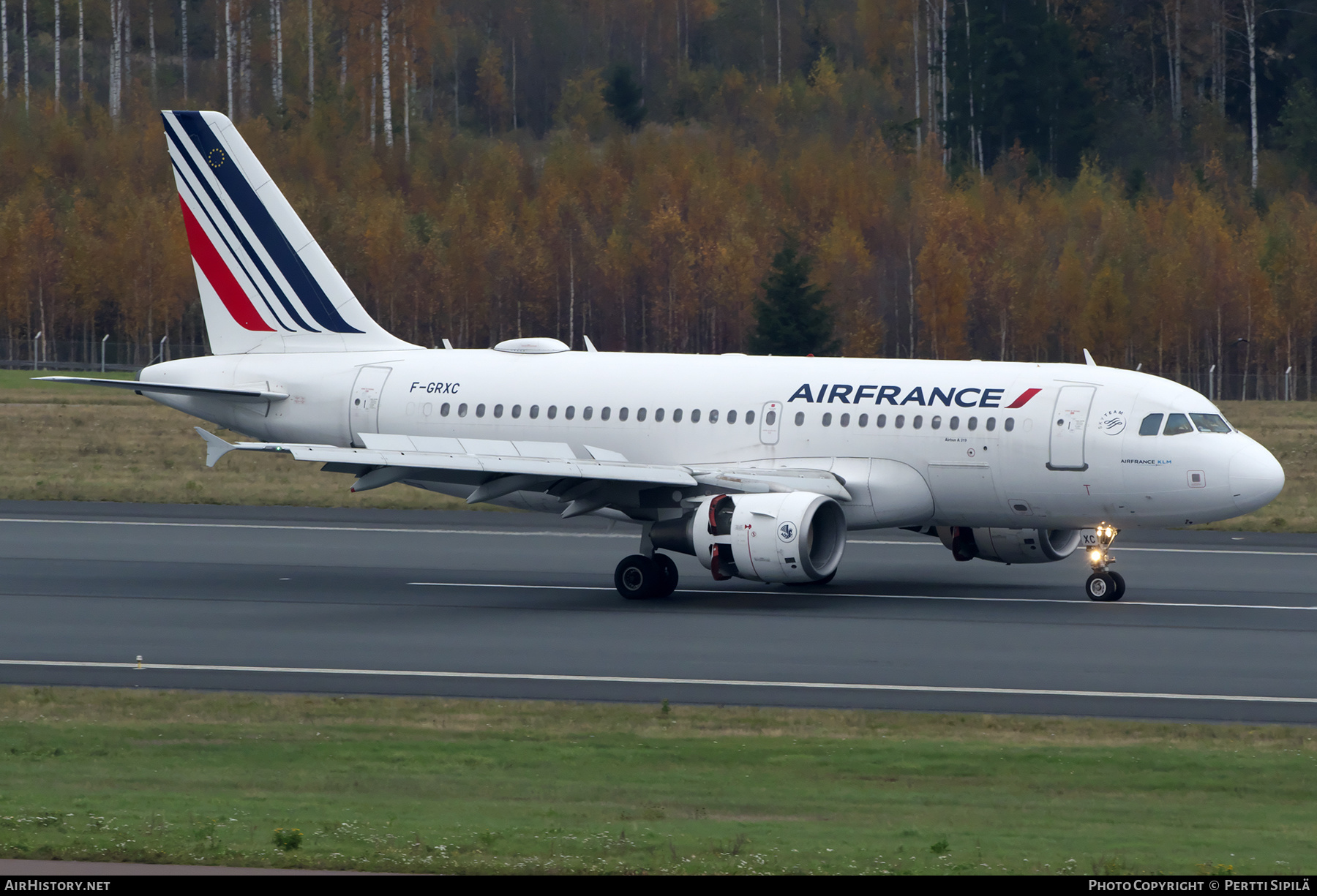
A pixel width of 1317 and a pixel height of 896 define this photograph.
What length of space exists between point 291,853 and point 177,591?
17037 millimetres

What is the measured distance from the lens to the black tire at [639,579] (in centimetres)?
2748

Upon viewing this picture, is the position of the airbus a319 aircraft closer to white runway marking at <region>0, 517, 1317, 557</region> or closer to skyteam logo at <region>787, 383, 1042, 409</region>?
skyteam logo at <region>787, 383, 1042, 409</region>

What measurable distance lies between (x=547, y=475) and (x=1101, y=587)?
8.78 metres

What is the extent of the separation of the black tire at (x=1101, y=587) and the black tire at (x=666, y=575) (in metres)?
6.47

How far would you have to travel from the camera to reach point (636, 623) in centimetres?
2520

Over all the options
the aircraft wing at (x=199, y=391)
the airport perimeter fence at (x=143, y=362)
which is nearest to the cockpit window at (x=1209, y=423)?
the aircraft wing at (x=199, y=391)

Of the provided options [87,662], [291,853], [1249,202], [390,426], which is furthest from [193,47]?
[291,853]

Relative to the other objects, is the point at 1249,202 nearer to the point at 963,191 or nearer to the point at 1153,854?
the point at 963,191

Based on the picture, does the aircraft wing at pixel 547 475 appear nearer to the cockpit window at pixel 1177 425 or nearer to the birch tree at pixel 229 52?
the cockpit window at pixel 1177 425

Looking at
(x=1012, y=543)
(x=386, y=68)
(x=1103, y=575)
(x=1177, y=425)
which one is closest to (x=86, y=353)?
(x=386, y=68)

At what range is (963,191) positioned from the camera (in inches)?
4173

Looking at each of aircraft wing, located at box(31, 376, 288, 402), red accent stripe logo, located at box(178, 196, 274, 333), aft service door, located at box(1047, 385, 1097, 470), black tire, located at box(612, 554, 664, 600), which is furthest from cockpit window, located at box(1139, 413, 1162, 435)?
red accent stripe logo, located at box(178, 196, 274, 333)

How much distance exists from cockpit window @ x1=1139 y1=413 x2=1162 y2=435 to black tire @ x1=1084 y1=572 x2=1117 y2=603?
2.29 meters

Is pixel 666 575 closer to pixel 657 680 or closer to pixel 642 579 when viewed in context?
pixel 642 579
